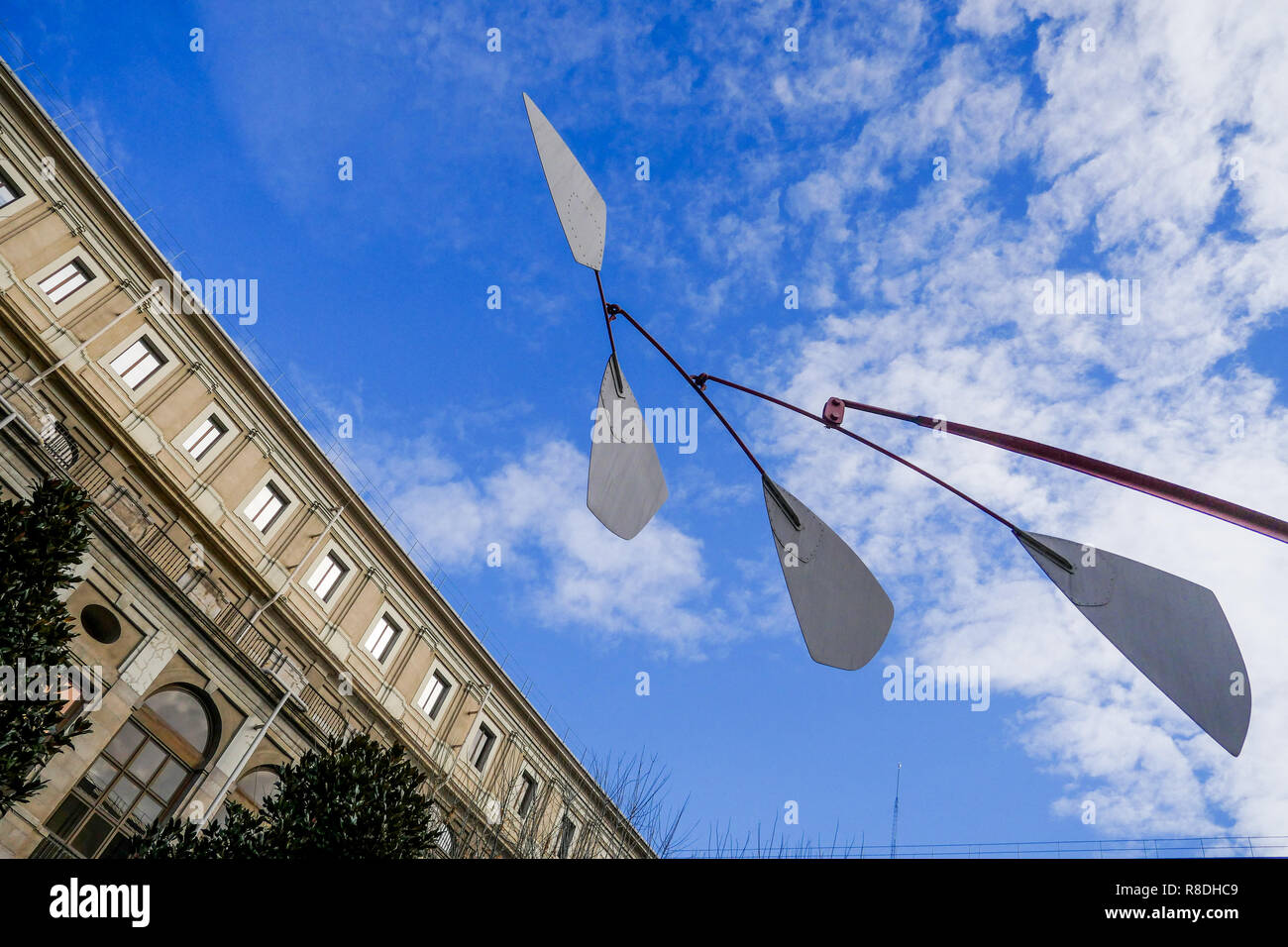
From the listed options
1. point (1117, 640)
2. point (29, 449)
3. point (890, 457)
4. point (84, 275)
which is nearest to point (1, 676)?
point (29, 449)

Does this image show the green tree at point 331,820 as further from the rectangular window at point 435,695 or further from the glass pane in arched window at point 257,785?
the rectangular window at point 435,695

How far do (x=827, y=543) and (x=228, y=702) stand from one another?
19019 mm

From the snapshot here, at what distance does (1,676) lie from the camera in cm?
1005

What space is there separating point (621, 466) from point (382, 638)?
23.4m

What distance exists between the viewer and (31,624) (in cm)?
1041

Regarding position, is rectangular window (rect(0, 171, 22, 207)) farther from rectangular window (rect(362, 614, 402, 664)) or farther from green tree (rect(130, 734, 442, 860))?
green tree (rect(130, 734, 442, 860))

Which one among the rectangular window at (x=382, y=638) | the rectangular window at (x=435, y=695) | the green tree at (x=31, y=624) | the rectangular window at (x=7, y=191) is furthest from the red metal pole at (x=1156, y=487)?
the rectangular window at (x=435, y=695)

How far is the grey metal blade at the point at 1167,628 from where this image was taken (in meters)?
3.38

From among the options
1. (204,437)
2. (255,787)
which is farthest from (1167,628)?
(204,437)

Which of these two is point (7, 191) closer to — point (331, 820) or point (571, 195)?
point (331, 820)

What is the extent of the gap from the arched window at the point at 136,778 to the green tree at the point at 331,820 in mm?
3571

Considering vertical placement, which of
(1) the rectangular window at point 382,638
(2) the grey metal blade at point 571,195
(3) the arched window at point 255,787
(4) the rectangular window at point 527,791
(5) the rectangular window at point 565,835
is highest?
(1) the rectangular window at point 382,638

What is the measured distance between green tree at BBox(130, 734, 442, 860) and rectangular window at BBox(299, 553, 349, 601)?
10282mm
